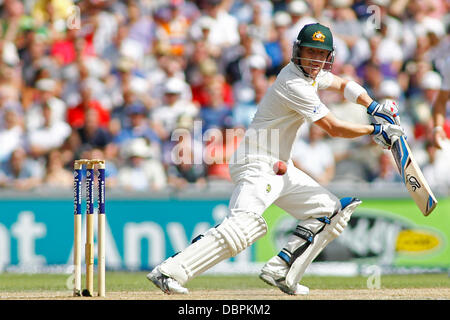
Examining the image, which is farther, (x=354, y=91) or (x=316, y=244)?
(x=354, y=91)

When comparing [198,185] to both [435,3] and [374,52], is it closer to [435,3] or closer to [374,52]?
[374,52]

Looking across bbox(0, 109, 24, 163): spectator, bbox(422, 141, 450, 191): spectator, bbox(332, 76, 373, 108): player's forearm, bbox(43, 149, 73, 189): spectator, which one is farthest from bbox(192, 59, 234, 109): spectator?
bbox(332, 76, 373, 108): player's forearm

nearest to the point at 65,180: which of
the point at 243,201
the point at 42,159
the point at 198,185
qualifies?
the point at 42,159

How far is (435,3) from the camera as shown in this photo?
1493 centimetres

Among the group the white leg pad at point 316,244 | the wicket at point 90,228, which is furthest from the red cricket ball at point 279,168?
the wicket at point 90,228

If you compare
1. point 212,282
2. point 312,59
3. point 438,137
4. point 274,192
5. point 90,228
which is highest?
point 312,59

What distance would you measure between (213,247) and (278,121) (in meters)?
1.16

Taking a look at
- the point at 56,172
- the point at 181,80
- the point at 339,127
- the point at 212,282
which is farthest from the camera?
the point at 181,80

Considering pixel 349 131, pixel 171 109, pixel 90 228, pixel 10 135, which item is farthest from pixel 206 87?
pixel 90 228

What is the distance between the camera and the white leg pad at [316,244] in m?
7.53

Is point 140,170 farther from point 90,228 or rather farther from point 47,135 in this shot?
point 90,228

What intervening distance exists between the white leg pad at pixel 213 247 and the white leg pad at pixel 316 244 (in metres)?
0.56

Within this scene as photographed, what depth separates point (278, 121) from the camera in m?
7.43
